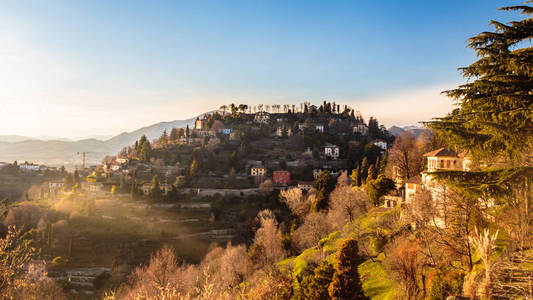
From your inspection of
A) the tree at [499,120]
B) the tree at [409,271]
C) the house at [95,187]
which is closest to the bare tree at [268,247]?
the tree at [409,271]

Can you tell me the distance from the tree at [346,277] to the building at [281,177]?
34354 mm

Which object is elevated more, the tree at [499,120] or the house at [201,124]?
the house at [201,124]

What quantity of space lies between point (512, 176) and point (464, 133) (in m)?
1.06

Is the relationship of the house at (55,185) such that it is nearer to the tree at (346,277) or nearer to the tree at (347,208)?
the tree at (347,208)

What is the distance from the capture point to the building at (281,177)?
4500 cm

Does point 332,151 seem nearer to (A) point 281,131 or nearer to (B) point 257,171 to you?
(A) point 281,131

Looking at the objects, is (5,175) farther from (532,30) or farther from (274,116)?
(532,30)

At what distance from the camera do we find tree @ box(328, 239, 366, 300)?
10.2 meters

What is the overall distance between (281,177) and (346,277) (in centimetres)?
3481

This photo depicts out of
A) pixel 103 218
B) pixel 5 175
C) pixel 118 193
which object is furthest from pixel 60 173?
pixel 103 218

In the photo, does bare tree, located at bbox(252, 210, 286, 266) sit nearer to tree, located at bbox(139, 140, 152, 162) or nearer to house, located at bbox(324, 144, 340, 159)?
house, located at bbox(324, 144, 340, 159)

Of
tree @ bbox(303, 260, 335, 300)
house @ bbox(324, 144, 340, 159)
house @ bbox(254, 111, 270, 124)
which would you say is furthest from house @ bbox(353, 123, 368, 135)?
tree @ bbox(303, 260, 335, 300)

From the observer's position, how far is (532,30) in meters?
5.60

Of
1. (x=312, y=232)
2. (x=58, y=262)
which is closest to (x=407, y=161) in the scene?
(x=312, y=232)
